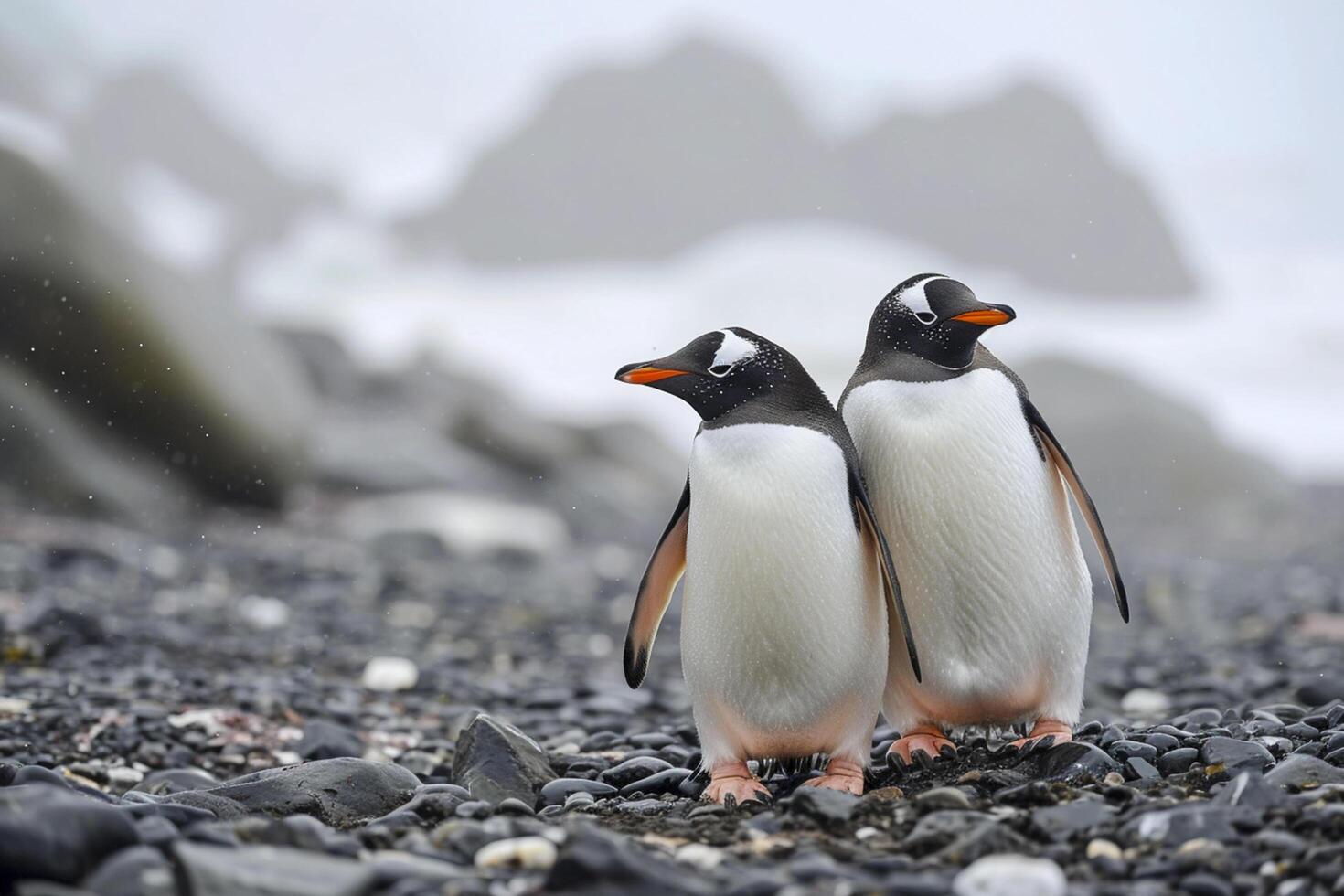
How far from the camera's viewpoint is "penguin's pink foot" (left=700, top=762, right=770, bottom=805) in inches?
97.3

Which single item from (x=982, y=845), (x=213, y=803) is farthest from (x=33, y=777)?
(x=982, y=845)

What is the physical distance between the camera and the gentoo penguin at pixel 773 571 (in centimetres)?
253

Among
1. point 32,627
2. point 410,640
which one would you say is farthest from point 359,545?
point 32,627

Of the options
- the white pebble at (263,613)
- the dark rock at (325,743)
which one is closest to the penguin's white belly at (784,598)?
the dark rock at (325,743)

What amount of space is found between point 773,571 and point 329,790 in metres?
1.03

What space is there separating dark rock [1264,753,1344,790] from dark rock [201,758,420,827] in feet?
5.57

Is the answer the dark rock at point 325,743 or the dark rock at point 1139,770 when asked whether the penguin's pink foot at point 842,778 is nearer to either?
the dark rock at point 1139,770

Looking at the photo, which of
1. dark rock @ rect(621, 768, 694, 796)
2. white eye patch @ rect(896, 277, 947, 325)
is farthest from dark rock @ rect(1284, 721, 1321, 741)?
dark rock @ rect(621, 768, 694, 796)

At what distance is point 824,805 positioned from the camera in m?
2.18

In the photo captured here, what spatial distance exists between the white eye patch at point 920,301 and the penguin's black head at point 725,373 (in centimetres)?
29

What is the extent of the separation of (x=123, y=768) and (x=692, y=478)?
1730 millimetres

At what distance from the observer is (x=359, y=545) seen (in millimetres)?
8695

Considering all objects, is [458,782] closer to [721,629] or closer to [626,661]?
[626,661]

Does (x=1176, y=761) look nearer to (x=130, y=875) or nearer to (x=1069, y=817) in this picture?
(x=1069, y=817)
